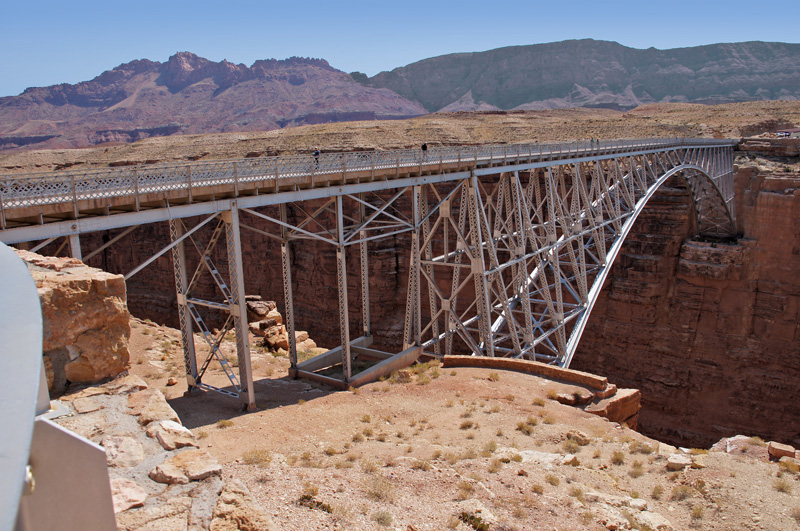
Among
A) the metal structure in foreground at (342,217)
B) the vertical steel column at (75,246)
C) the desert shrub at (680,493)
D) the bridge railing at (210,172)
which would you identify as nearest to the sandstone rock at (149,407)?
the vertical steel column at (75,246)

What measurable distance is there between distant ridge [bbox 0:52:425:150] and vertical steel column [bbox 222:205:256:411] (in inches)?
4466

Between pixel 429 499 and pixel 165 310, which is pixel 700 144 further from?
pixel 165 310

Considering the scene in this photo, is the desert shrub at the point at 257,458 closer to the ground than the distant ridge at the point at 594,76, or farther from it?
closer to the ground

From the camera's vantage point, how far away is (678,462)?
984cm

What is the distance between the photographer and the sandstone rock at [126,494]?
4.38 metres

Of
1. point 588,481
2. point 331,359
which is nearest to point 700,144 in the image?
point 331,359

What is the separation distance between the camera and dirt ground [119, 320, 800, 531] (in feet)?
24.2

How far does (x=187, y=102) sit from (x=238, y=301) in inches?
6155

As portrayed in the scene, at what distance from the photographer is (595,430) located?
39.2 ft

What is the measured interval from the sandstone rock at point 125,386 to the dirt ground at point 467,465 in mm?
1743

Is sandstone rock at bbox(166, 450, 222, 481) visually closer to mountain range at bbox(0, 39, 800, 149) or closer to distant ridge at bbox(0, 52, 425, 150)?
distant ridge at bbox(0, 52, 425, 150)

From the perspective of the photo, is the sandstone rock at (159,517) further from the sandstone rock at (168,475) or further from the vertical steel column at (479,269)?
the vertical steel column at (479,269)

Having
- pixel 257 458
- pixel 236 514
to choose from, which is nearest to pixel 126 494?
pixel 236 514

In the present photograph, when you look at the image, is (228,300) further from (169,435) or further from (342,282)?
(169,435)
